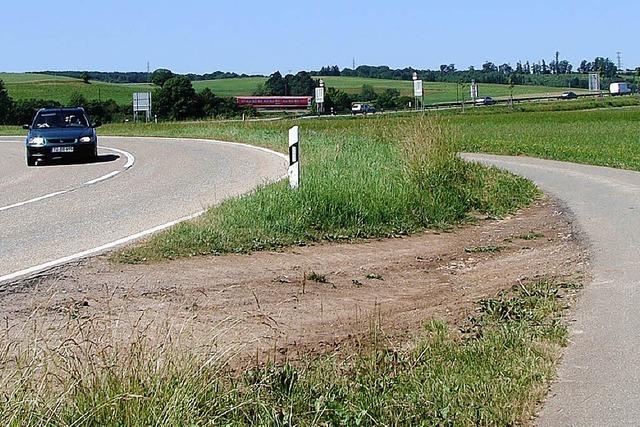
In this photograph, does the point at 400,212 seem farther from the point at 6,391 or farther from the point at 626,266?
the point at 6,391

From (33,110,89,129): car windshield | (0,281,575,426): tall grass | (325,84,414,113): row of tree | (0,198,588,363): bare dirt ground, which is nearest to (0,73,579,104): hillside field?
(325,84,414,113): row of tree

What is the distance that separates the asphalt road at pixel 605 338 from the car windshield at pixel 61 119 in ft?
51.2

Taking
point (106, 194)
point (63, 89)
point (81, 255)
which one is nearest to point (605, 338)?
point (81, 255)

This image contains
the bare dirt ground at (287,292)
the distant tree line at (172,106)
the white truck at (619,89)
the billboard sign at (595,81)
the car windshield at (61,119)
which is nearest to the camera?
the bare dirt ground at (287,292)

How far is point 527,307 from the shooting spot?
27.6ft

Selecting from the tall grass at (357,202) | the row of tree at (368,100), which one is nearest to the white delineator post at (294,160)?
the tall grass at (357,202)

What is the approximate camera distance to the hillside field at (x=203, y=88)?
4186 inches

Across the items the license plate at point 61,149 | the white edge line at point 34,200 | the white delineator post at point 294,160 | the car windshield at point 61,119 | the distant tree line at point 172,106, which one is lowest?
the white edge line at point 34,200

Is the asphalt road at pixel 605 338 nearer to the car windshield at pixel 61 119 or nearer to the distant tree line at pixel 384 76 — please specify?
the car windshield at pixel 61 119

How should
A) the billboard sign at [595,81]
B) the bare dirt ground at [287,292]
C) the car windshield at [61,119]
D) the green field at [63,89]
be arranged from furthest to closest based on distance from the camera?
the billboard sign at [595,81] < the green field at [63,89] < the car windshield at [61,119] < the bare dirt ground at [287,292]

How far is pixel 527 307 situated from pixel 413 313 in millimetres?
1025

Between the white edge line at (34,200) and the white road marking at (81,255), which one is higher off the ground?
the white edge line at (34,200)

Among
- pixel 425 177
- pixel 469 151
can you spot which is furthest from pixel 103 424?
pixel 469 151

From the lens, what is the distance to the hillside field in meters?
106
